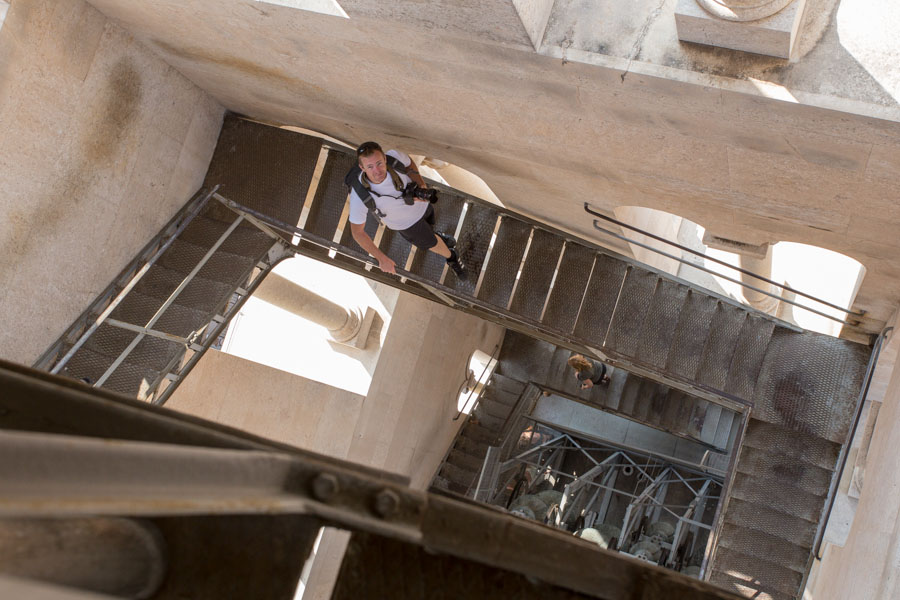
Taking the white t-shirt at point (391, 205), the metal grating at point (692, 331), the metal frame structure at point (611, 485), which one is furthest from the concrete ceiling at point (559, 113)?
the metal frame structure at point (611, 485)

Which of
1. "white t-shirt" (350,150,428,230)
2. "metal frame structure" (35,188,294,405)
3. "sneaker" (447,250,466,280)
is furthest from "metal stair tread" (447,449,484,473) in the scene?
"white t-shirt" (350,150,428,230)

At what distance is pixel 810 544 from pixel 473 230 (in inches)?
206

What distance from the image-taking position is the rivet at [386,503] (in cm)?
125

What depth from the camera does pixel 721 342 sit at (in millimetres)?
9109

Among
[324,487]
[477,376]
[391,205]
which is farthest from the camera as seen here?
[477,376]

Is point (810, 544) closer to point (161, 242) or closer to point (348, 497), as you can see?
point (161, 242)

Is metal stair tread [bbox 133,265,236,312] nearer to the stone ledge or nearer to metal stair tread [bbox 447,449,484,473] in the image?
the stone ledge

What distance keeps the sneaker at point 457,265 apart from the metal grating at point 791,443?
379 cm

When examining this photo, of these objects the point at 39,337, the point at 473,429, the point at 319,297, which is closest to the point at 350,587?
the point at 39,337

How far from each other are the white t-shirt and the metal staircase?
1.15 metres

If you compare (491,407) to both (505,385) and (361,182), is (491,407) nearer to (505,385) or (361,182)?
(505,385)

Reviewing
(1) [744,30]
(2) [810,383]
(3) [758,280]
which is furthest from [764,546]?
(1) [744,30]

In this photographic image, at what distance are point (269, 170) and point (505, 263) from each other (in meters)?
2.84

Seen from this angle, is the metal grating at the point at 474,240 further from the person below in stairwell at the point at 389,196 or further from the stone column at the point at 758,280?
the stone column at the point at 758,280
